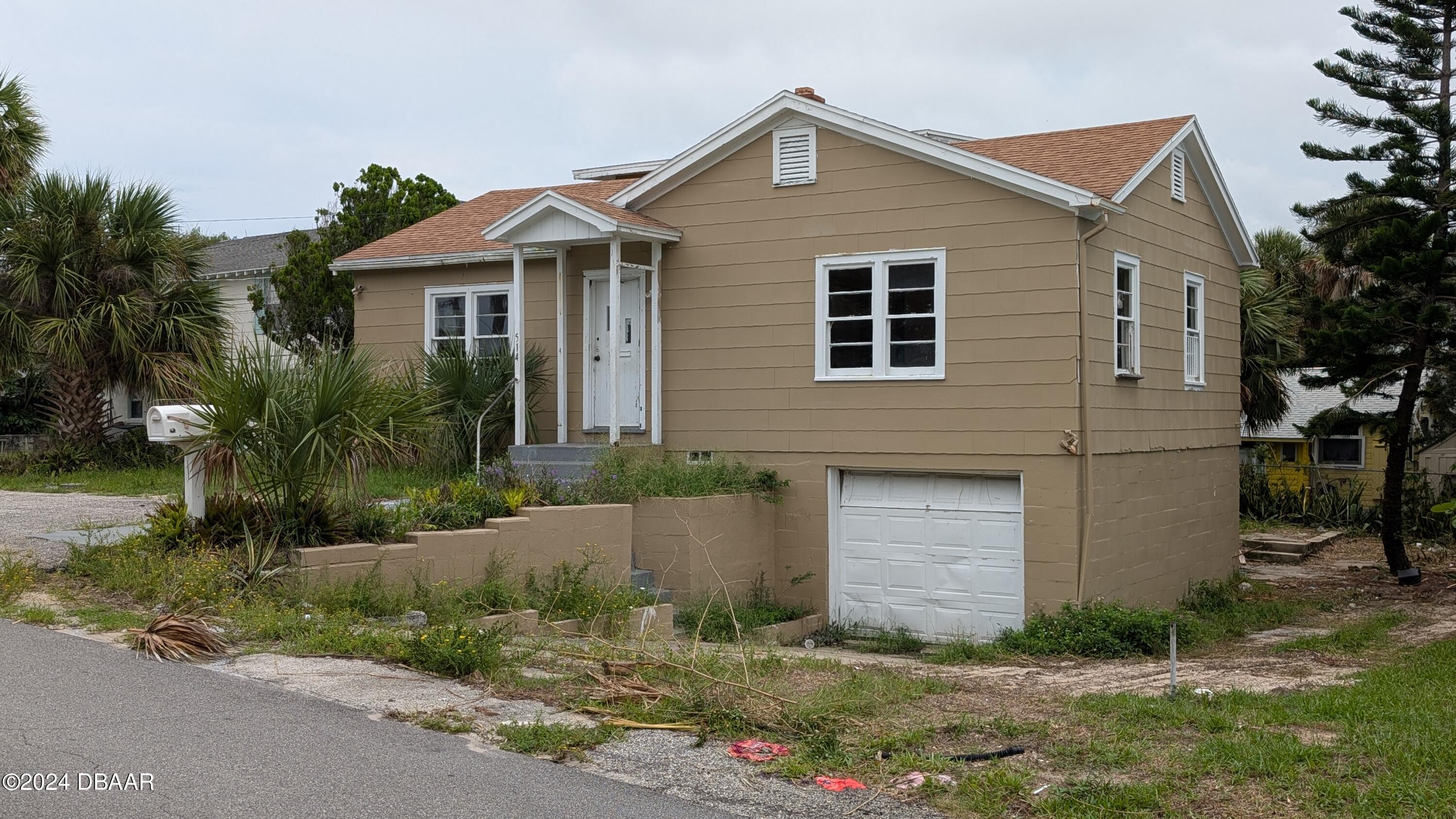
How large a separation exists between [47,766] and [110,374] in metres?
17.6

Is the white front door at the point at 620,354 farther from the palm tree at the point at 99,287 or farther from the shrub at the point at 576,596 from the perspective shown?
the palm tree at the point at 99,287

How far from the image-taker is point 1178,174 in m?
17.8

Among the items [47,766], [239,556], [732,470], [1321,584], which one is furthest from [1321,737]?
[1321,584]

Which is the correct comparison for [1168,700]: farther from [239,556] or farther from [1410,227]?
[1410,227]

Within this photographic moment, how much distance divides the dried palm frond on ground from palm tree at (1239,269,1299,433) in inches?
798

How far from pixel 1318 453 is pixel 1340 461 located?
0.53 meters

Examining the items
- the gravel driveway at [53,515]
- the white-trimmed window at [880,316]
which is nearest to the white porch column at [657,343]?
the white-trimmed window at [880,316]

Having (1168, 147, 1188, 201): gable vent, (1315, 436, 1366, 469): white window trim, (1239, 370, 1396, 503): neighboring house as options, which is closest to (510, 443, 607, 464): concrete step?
(1168, 147, 1188, 201): gable vent

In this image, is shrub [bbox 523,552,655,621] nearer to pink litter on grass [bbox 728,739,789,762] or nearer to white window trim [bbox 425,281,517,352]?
pink litter on grass [bbox 728,739,789,762]

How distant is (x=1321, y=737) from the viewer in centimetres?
750

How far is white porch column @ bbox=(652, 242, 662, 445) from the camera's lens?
16969 mm

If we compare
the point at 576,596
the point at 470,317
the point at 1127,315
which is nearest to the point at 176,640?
the point at 576,596

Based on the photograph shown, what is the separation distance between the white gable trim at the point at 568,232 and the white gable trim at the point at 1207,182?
5.88 metres

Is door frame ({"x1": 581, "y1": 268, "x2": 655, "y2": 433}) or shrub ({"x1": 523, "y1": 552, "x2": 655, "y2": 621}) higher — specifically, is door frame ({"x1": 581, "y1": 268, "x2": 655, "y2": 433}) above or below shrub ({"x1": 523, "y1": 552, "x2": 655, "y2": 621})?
above
